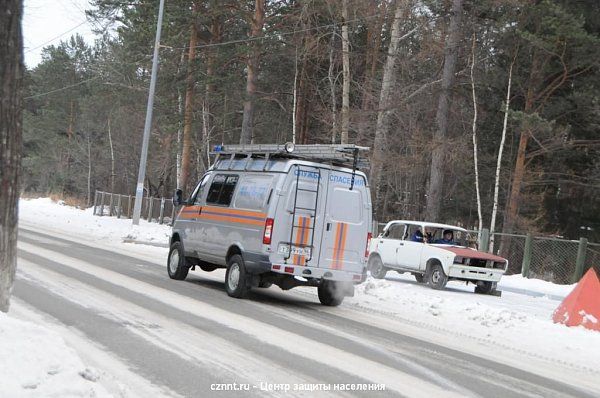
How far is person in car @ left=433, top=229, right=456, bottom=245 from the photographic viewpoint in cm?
1917

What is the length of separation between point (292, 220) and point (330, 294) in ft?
6.11

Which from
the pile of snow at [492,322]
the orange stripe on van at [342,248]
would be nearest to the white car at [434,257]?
the pile of snow at [492,322]

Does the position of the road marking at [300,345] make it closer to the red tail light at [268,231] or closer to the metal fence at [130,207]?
the red tail light at [268,231]

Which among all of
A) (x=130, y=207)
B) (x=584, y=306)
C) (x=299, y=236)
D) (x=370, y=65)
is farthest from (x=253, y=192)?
(x=130, y=207)

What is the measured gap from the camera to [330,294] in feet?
41.3

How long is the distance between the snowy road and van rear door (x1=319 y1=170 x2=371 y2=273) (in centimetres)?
91

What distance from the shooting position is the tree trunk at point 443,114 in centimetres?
2567

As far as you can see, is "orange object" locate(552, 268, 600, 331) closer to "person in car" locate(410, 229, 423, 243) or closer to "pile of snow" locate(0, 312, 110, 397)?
"person in car" locate(410, 229, 423, 243)

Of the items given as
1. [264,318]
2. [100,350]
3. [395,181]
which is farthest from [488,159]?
[100,350]

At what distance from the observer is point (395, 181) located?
40344 millimetres

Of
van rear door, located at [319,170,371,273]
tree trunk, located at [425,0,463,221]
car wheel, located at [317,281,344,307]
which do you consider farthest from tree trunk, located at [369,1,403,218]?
car wheel, located at [317,281,344,307]

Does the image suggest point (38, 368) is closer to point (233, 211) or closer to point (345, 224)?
point (233, 211)

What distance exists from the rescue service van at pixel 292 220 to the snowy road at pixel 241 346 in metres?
0.58

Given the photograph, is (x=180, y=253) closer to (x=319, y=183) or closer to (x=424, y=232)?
(x=319, y=183)
